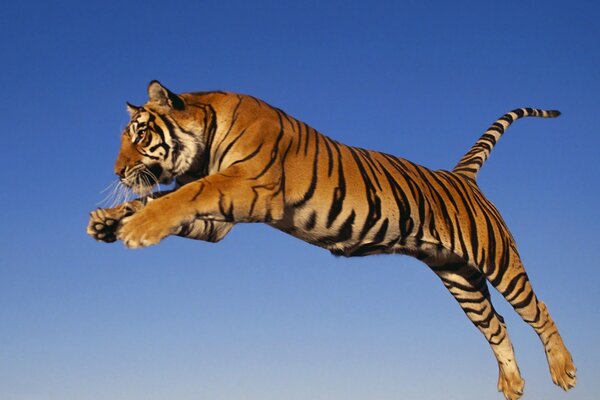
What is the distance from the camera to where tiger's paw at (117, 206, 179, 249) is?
5320 millimetres

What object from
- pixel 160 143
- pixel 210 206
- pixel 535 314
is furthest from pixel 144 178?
pixel 535 314

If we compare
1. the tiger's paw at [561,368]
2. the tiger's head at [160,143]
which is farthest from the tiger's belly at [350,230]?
the tiger's paw at [561,368]

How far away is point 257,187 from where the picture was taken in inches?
229

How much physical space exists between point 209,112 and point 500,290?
10.5ft

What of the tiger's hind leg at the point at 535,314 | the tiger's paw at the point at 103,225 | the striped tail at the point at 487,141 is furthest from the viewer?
the striped tail at the point at 487,141

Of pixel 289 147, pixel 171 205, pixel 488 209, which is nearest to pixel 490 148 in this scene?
pixel 488 209

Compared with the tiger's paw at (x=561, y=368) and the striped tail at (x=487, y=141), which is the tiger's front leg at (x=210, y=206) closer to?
the striped tail at (x=487, y=141)

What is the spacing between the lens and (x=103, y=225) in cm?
590

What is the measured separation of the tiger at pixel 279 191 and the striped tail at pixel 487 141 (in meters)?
0.82

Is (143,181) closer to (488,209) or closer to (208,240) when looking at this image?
(208,240)

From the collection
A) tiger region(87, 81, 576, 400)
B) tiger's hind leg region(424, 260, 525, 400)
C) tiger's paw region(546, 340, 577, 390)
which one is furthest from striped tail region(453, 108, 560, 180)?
tiger's paw region(546, 340, 577, 390)

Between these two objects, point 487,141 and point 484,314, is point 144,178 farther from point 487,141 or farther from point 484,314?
point 487,141

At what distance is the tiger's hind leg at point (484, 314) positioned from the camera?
8086 millimetres

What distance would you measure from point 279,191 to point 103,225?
1.26 meters
